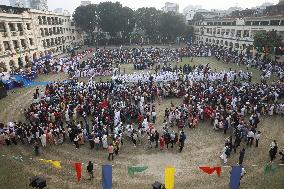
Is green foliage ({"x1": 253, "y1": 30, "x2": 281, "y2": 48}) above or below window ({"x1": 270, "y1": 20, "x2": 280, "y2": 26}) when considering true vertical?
below

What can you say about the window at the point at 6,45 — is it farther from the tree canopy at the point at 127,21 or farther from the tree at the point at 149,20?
the tree at the point at 149,20

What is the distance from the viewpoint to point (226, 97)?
21203mm

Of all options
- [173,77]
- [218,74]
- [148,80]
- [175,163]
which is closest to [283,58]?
[218,74]

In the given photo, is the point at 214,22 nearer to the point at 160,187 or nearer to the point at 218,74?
the point at 218,74

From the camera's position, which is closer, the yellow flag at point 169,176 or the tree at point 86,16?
the yellow flag at point 169,176

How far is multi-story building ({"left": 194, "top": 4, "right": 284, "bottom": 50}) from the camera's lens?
42.8 m

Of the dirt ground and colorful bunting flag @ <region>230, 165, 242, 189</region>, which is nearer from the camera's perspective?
A: colorful bunting flag @ <region>230, 165, 242, 189</region>

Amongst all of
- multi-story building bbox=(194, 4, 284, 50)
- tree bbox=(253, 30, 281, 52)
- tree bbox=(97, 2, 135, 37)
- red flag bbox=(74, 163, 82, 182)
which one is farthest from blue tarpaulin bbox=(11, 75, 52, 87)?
tree bbox=(97, 2, 135, 37)

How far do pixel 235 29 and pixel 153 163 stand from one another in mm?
47247

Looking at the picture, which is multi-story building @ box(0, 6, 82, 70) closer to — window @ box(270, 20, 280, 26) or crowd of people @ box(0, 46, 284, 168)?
crowd of people @ box(0, 46, 284, 168)

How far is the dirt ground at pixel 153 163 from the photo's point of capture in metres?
12.8

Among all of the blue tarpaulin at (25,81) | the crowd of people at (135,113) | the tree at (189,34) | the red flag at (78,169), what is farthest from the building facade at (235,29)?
the red flag at (78,169)

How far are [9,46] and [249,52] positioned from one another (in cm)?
3983

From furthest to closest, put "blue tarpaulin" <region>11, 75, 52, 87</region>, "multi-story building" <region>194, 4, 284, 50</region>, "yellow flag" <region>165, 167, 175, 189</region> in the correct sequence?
"multi-story building" <region>194, 4, 284, 50</region>
"blue tarpaulin" <region>11, 75, 52, 87</region>
"yellow flag" <region>165, 167, 175, 189</region>
